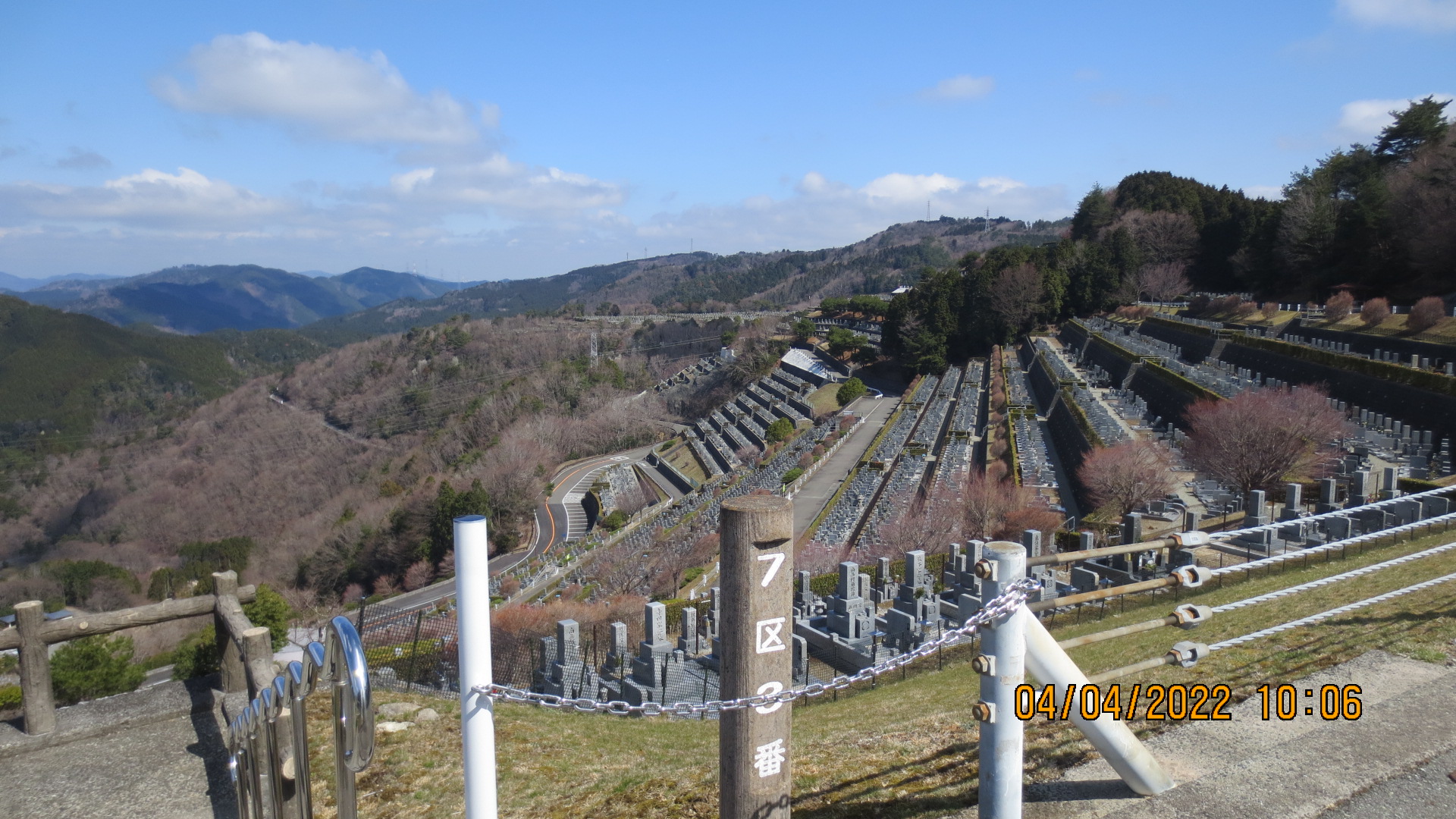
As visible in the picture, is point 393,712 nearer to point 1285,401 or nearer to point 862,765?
point 862,765

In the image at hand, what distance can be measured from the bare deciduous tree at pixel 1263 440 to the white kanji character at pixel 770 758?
1466cm

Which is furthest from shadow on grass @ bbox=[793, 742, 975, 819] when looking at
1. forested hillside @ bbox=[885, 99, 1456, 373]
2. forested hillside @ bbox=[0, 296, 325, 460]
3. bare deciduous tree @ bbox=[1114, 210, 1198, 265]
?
forested hillside @ bbox=[0, 296, 325, 460]

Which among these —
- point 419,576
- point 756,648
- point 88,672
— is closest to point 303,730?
point 756,648

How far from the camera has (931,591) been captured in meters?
12.7

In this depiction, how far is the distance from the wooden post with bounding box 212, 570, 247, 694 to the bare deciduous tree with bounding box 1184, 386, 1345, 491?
49.3 feet

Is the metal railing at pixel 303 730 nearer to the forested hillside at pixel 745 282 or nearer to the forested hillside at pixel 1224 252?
the forested hillside at pixel 1224 252

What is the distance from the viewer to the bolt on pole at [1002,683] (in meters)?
2.33

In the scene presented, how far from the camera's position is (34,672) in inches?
186

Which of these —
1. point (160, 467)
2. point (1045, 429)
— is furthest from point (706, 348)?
point (1045, 429)

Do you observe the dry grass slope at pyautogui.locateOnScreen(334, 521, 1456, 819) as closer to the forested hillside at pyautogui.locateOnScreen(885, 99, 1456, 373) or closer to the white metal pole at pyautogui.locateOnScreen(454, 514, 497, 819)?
the white metal pole at pyautogui.locateOnScreen(454, 514, 497, 819)

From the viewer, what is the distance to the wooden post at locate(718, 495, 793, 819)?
7.48 ft

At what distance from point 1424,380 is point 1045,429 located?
9.60m

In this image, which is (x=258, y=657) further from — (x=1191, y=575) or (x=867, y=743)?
(x=1191, y=575)
